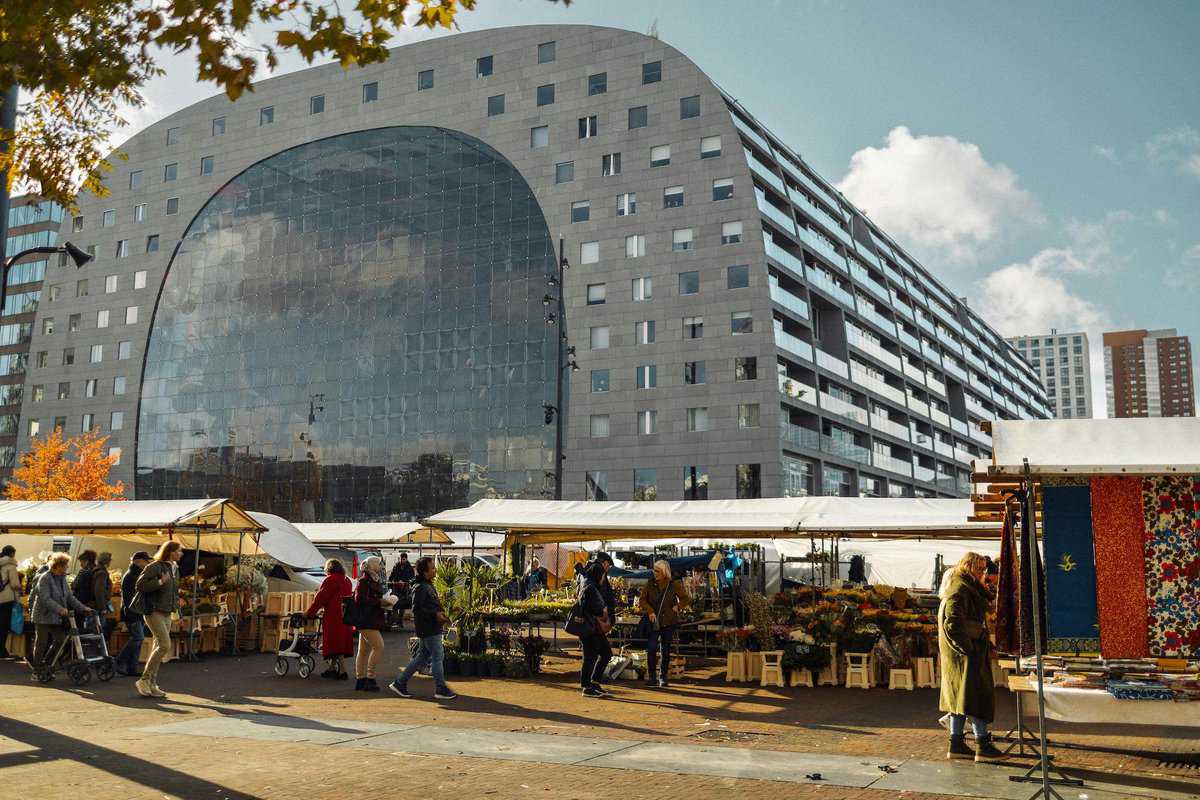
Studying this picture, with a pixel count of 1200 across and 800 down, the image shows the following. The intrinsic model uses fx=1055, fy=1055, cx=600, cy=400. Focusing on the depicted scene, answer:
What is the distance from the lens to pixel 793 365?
56.6m

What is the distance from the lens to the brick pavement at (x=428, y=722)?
8.14 metres

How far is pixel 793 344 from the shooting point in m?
55.9

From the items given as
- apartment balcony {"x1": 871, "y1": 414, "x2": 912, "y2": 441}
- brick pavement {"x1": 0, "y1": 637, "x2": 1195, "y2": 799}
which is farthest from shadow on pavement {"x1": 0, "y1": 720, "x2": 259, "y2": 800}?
apartment balcony {"x1": 871, "y1": 414, "x2": 912, "y2": 441}

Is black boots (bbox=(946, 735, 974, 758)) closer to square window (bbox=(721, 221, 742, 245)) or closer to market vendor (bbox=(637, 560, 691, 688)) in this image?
market vendor (bbox=(637, 560, 691, 688))

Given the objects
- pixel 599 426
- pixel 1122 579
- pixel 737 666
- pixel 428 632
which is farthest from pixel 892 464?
pixel 1122 579

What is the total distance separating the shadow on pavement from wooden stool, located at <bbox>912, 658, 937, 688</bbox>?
10.9 m

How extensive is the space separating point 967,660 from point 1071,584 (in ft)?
3.87

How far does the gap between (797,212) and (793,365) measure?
10.3m

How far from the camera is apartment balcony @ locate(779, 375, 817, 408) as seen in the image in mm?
54309

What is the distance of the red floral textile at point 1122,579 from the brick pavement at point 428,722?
3.51ft

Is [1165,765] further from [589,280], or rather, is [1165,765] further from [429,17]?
[589,280]

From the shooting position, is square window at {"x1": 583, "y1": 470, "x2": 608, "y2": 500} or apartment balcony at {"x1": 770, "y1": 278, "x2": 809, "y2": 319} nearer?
square window at {"x1": 583, "y1": 470, "x2": 608, "y2": 500}

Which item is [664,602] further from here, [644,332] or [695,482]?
[644,332]

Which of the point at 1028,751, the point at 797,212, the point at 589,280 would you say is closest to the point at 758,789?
the point at 1028,751
